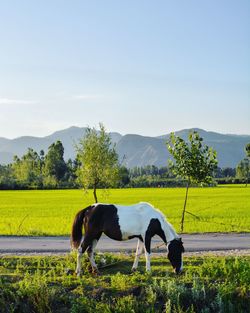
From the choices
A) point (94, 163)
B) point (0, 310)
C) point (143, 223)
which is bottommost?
point (0, 310)

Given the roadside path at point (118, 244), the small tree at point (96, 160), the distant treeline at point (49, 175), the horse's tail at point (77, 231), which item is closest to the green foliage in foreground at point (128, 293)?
the horse's tail at point (77, 231)

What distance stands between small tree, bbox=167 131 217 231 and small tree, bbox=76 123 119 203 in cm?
773

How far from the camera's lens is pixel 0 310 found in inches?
557

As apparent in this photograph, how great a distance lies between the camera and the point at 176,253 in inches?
620

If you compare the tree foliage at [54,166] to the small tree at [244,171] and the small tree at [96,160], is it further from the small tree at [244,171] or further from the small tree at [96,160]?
the small tree at [96,160]

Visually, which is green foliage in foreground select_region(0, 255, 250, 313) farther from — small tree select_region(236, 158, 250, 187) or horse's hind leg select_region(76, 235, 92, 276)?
small tree select_region(236, 158, 250, 187)

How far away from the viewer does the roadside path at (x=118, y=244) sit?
75.6 ft

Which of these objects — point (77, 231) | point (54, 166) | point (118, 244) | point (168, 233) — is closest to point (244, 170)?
point (54, 166)

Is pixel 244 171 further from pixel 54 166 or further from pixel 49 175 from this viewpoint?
pixel 49 175

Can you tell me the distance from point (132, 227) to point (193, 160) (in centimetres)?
1540

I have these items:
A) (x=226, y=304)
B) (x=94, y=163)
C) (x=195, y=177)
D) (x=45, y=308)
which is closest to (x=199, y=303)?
(x=226, y=304)

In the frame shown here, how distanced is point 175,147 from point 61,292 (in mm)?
17840

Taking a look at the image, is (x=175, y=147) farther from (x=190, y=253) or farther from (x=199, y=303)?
(x=199, y=303)

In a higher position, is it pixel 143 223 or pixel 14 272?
pixel 143 223
